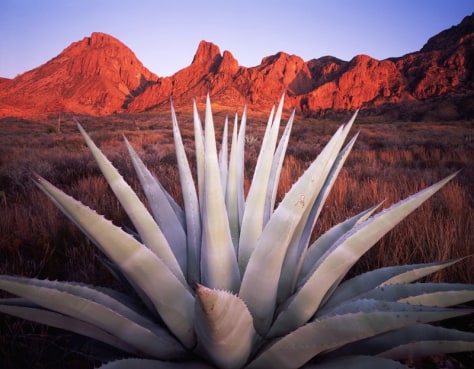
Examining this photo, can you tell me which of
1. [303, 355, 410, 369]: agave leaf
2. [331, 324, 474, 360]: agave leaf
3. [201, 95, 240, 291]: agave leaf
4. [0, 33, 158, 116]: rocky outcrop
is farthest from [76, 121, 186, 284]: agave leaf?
[0, 33, 158, 116]: rocky outcrop

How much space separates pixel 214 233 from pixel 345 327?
44 cm

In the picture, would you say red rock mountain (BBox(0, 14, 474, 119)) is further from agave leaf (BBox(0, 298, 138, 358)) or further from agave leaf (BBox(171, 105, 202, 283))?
agave leaf (BBox(0, 298, 138, 358))

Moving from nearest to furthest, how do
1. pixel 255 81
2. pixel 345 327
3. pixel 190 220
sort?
pixel 345 327 → pixel 190 220 → pixel 255 81

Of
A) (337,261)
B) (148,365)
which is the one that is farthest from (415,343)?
(148,365)

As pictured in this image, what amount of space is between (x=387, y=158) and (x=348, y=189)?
13.2 ft

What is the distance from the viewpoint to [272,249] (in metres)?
0.89

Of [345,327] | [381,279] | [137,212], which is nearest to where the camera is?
[345,327]

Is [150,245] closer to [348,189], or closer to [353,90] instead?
[348,189]

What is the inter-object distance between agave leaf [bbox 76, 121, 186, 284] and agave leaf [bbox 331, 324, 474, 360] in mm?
694

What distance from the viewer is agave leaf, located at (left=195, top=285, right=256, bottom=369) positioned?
2.13 ft

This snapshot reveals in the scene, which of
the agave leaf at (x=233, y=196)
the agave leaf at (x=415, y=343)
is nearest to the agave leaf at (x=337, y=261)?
the agave leaf at (x=415, y=343)

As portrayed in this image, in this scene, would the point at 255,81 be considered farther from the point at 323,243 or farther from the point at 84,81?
→ the point at 323,243

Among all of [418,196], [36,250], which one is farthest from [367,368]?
[36,250]

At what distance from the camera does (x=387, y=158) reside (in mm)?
7387
